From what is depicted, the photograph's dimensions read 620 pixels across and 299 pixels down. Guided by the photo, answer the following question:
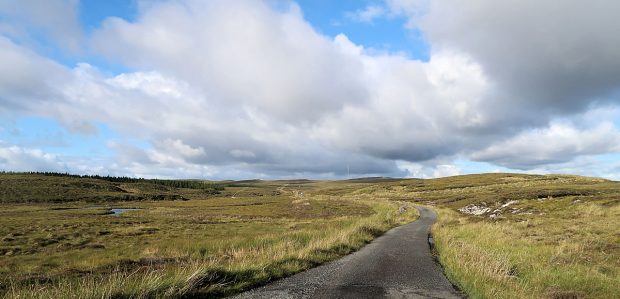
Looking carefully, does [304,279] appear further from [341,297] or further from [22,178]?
[22,178]

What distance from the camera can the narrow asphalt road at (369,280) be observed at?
1156 centimetres

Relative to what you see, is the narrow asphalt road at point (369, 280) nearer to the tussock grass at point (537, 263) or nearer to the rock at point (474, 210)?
the tussock grass at point (537, 263)

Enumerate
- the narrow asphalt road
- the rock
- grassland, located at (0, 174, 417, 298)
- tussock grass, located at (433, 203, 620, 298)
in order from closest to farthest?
grassland, located at (0, 174, 417, 298), the narrow asphalt road, tussock grass, located at (433, 203, 620, 298), the rock

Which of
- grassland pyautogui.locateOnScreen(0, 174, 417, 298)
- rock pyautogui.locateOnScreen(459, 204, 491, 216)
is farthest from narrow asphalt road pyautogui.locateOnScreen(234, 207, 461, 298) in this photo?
rock pyautogui.locateOnScreen(459, 204, 491, 216)

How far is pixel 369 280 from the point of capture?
1342 centimetres

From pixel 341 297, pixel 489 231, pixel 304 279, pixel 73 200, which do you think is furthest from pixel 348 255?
pixel 73 200

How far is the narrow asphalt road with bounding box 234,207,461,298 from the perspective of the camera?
11.6 meters

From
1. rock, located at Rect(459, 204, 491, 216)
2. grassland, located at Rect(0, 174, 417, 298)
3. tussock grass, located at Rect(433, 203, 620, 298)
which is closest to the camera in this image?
grassland, located at Rect(0, 174, 417, 298)

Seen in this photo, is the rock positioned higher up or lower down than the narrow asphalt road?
lower down

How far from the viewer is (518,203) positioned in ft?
200

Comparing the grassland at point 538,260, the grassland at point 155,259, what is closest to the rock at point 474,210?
the grassland at point 538,260

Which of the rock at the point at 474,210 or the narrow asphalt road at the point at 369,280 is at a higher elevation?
the narrow asphalt road at the point at 369,280

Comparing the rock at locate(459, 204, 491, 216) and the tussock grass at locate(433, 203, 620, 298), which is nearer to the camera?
the tussock grass at locate(433, 203, 620, 298)

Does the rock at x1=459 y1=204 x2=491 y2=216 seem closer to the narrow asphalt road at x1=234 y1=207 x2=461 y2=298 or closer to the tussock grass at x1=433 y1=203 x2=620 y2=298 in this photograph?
the tussock grass at x1=433 y1=203 x2=620 y2=298
